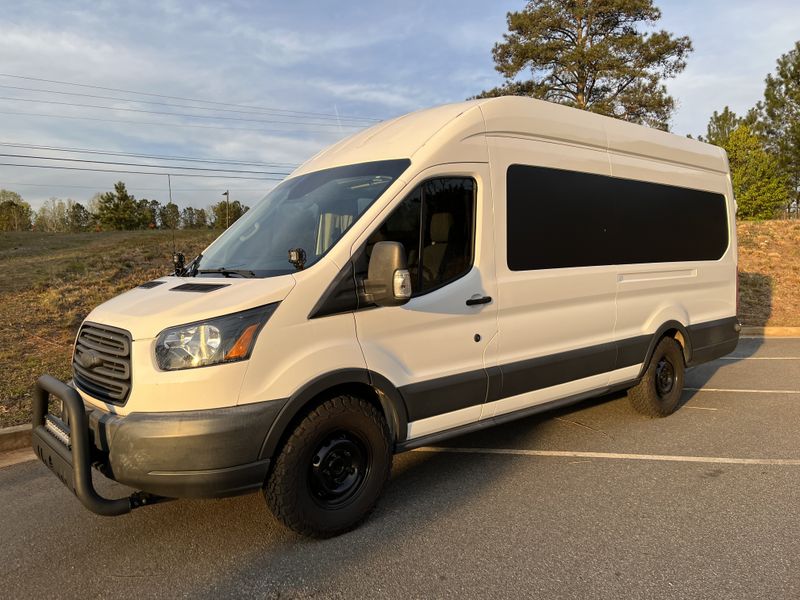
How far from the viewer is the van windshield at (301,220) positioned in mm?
3545

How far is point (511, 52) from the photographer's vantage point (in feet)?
88.3

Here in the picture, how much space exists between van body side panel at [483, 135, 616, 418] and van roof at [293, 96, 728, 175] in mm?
95

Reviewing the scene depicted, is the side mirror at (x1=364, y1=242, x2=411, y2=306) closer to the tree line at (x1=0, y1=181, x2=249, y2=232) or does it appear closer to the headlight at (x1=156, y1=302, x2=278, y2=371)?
the headlight at (x1=156, y1=302, x2=278, y2=371)

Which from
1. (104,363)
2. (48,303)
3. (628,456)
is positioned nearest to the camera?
(104,363)

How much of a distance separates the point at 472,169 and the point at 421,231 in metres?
0.66

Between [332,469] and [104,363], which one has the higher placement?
[104,363]

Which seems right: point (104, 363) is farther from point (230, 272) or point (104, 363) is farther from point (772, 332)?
point (772, 332)

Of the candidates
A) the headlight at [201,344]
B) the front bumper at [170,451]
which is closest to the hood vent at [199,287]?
the headlight at [201,344]

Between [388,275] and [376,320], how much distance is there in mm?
327

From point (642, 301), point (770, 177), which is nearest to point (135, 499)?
point (642, 301)

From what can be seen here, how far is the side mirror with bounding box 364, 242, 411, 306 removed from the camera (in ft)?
10.7

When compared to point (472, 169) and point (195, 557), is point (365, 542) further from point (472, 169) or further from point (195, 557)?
point (472, 169)

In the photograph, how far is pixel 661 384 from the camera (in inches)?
230

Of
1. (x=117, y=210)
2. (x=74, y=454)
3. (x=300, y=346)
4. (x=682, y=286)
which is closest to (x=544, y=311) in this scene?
(x=300, y=346)
